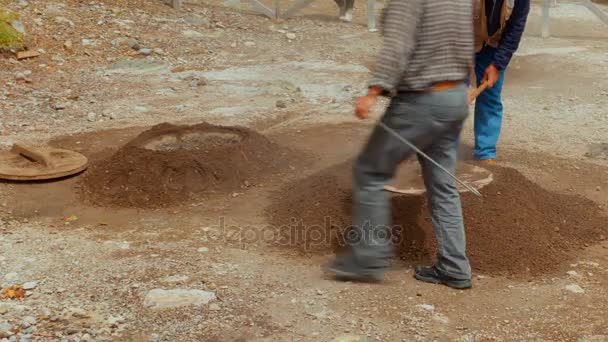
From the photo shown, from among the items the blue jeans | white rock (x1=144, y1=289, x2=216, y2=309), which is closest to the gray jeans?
white rock (x1=144, y1=289, x2=216, y2=309)

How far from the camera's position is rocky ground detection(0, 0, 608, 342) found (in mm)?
A: 3820

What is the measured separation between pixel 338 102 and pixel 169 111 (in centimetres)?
176

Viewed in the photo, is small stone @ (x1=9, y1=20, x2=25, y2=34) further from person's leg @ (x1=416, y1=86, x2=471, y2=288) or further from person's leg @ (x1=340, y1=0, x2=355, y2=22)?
person's leg @ (x1=416, y1=86, x2=471, y2=288)

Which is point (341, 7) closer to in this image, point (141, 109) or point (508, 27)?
point (141, 109)

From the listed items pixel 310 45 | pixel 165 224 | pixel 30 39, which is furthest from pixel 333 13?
pixel 165 224

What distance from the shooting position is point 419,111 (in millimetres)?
3656

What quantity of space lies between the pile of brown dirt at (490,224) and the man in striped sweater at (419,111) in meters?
0.54

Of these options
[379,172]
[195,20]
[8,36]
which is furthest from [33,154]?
[195,20]

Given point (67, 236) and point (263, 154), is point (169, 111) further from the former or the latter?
point (67, 236)

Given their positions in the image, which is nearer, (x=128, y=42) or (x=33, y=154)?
(x=33, y=154)

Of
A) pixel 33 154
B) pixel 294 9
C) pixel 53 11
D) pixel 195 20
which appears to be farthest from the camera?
pixel 294 9

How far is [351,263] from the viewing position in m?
4.14

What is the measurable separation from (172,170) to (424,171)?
2.25 m

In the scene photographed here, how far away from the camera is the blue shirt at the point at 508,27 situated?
17.7 feet
